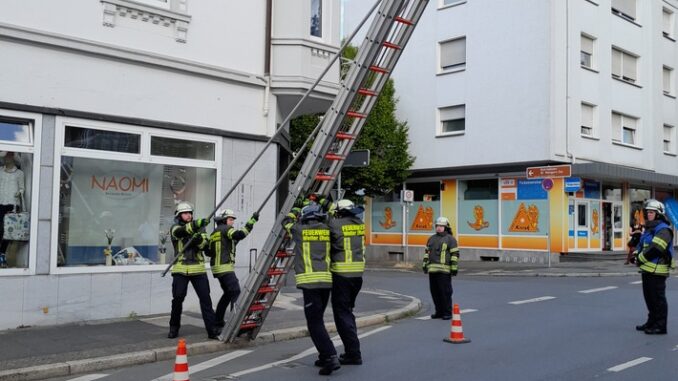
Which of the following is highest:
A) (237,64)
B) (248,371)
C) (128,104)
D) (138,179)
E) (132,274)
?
(237,64)

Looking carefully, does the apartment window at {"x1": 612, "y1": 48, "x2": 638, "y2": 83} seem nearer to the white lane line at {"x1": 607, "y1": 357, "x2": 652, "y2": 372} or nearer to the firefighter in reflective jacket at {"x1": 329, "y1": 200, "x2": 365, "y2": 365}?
the white lane line at {"x1": 607, "y1": 357, "x2": 652, "y2": 372}

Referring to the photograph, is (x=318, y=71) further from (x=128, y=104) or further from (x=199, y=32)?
(x=128, y=104)

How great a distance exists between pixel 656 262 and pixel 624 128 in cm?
2086

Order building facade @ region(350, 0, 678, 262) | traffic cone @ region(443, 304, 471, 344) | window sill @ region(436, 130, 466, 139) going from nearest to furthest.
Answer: traffic cone @ region(443, 304, 471, 344) → building facade @ region(350, 0, 678, 262) → window sill @ region(436, 130, 466, 139)

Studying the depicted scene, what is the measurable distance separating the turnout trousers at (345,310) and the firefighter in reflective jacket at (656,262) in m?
4.47

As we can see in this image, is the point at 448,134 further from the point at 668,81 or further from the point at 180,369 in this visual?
the point at 180,369

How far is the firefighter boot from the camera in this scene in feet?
22.4

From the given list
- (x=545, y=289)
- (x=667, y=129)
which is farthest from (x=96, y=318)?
(x=667, y=129)

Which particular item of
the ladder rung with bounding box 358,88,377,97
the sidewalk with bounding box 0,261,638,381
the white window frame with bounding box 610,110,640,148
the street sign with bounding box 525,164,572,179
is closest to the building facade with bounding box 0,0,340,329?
the sidewalk with bounding box 0,261,638,381

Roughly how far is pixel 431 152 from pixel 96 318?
20.0 m

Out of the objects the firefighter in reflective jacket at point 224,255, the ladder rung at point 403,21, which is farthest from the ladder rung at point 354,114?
the firefighter in reflective jacket at point 224,255

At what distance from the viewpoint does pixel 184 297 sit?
28.4ft

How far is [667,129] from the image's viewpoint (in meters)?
30.7

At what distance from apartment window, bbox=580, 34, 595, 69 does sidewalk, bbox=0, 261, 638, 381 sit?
1731cm
